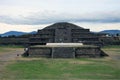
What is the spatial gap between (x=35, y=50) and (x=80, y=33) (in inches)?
820

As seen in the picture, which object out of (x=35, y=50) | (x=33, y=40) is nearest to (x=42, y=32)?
(x=33, y=40)

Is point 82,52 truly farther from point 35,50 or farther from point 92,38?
point 92,38

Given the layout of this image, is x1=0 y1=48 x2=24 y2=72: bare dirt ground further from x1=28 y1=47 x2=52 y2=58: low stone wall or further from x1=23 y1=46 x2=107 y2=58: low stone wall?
x1=23 y1=46 x2=107 y2=58: low stone wall

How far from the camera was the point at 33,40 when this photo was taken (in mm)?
54094

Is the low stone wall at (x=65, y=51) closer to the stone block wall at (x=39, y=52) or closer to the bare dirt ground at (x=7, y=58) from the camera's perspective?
the stone block wall at (x=39, y=52)

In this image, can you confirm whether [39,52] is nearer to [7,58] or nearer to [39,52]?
[39,52]

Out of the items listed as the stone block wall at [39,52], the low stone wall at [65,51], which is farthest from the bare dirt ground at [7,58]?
the low stone wall at [65,51]

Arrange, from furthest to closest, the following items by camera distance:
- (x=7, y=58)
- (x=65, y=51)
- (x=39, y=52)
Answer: (x=39, y=52), (x=65, y=51), (x=7, y=58)

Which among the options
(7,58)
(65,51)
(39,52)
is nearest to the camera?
(7,58)

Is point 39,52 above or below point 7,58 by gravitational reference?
above

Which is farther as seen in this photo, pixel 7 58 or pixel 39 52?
pixel 39 52

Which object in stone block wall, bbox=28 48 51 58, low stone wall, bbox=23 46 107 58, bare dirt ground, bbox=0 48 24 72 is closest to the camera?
bare dirt ground, bbox=0 48 24 72

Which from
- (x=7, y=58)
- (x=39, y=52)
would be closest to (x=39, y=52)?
(x=39, y=52)

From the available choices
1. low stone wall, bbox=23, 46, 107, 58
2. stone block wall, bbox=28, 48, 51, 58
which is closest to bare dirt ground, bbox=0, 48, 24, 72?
stone block wall, bbox=28, 48, 51, 58
